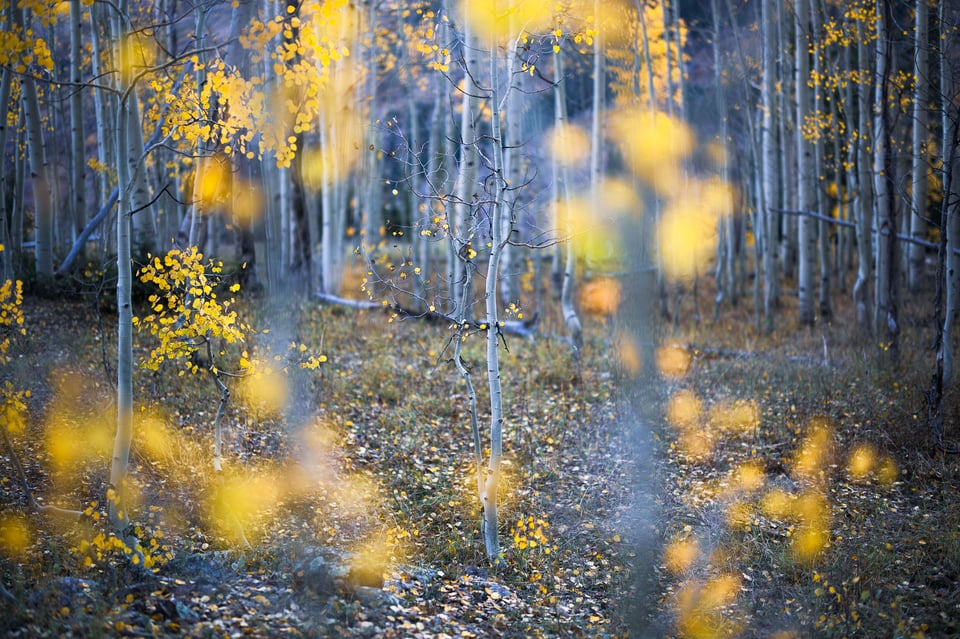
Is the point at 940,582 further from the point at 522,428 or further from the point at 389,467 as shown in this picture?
the point at 389,467

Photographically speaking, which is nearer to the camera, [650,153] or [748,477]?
[650,153]

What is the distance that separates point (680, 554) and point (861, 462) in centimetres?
280

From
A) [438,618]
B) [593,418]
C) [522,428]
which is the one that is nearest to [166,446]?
[438,618]

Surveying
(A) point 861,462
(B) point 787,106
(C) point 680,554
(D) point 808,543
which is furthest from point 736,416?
(B) point 787,106

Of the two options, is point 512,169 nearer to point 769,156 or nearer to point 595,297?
point 769,156

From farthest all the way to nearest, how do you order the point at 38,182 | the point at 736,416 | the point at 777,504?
the point at 38,182, the point at 736,416, the point at 777,504

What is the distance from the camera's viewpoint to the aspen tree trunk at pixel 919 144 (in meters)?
8.95

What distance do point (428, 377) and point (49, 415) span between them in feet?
15.6

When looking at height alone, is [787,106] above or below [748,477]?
above

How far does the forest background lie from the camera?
489 centimetres

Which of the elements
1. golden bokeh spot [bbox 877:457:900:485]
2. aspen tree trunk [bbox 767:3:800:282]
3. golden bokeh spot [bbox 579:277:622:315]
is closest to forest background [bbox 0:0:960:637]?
golden bokeh spot [bbox 877:457:900:485]

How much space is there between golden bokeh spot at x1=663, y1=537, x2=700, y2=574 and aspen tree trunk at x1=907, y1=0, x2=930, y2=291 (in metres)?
5.03

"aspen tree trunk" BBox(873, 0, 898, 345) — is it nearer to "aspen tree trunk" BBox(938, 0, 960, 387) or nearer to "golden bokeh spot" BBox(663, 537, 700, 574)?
"aspen tree trunk" BBox(938, 0, 960, 387)

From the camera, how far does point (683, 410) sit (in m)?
9.10
